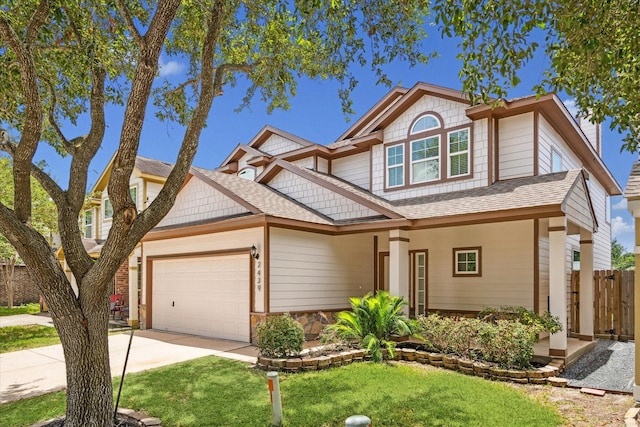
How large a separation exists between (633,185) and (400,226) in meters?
4.97

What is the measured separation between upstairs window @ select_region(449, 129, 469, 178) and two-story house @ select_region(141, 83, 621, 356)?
0.03 m

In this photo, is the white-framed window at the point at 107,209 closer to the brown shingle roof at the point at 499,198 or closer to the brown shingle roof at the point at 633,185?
the brown shingle roof at the point at 499,198

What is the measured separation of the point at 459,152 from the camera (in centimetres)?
1220

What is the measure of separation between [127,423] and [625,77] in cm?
825

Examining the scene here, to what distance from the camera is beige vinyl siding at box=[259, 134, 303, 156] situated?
17797 millimetres

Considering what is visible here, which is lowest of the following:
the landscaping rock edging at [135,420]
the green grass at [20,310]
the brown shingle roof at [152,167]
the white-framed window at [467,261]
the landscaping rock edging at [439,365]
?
the green grass at [20,310]

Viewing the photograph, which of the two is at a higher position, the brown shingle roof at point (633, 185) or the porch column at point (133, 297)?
A: the brown shingle roof at point (633, 185)

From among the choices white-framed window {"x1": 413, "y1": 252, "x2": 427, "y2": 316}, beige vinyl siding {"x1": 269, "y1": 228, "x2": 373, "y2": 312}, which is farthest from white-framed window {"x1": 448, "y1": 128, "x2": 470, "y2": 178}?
beige vinyl siding {"x1": 269, "y1": 228, "x2": 373, "y2": 312}

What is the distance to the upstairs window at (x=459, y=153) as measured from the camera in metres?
12.1

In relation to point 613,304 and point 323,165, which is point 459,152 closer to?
point 323,165

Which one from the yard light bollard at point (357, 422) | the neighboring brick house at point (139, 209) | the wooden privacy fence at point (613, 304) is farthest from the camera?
the neighboring brick house at point (139, 209)

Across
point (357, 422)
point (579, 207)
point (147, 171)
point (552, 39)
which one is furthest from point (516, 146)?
point (147, 171)

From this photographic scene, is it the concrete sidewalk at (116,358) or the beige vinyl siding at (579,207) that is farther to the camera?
the beige vinyl siding at (579,207)

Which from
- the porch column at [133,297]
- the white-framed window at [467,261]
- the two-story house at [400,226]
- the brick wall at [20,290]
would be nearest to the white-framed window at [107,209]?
the porch column at [133,297]
